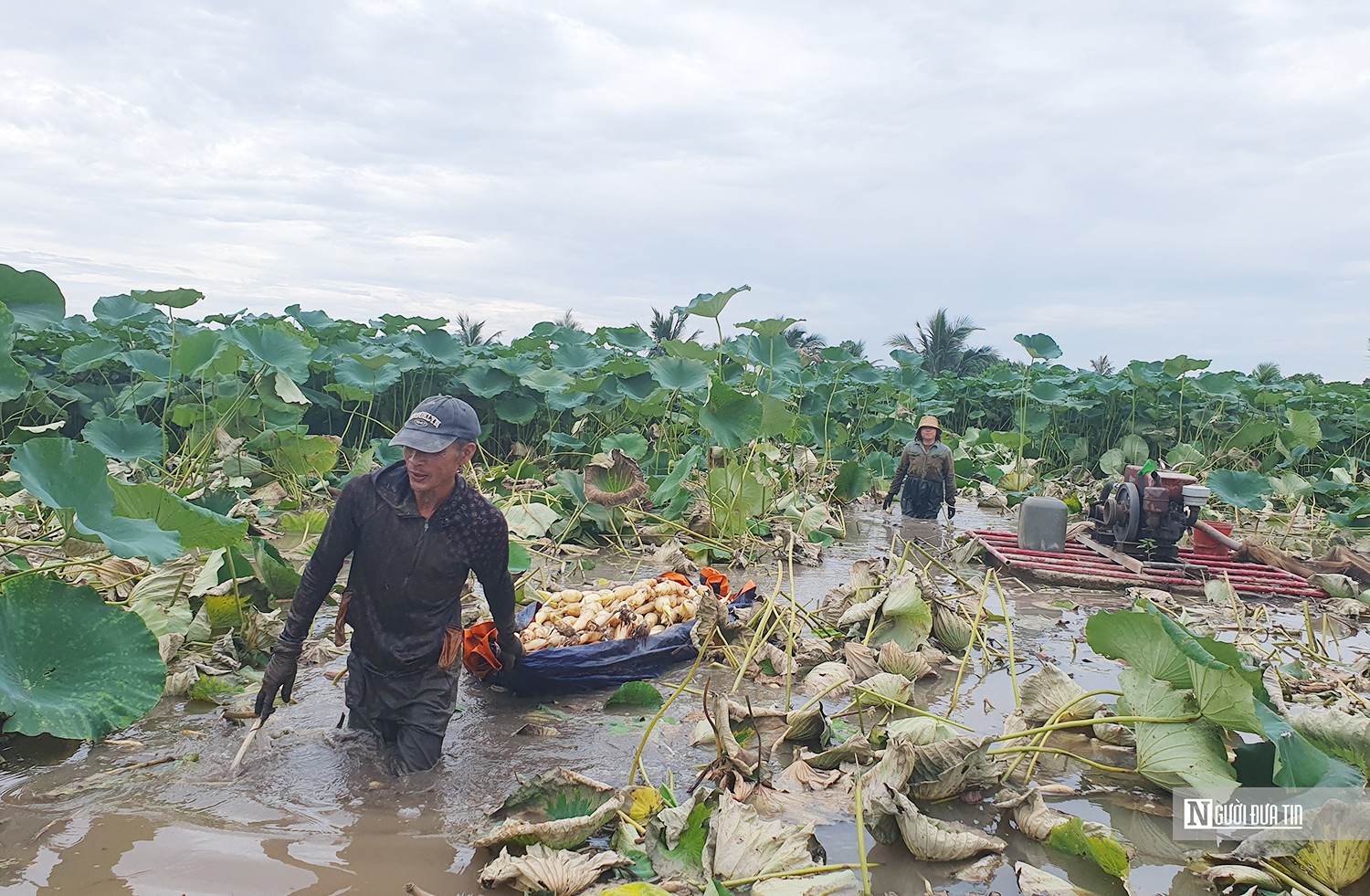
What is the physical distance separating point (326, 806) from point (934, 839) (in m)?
1.83

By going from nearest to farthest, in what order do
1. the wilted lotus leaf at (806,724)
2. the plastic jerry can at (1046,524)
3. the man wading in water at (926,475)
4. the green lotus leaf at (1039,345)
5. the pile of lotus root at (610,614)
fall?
the wilted lotus leaf at (806,724), the pile of lotus root at (610,614), the plastic jerry can at (1046,524), the man wading in water at (926,475), the green lotus leaf at (1039,345)

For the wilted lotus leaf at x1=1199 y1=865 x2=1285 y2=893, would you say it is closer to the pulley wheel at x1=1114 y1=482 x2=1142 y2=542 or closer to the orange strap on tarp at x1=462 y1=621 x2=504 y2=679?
the orange strap on tarp at x1=462 y1=621 x2=504 y2=679

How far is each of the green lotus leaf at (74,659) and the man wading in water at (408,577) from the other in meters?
0.39

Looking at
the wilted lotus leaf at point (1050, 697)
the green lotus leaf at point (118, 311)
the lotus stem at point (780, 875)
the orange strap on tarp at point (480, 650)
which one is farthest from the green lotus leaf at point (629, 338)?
the lotus stem at point (780, 875)

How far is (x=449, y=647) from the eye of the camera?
3.18 m

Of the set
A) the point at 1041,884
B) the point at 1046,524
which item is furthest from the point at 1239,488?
the point at 1041,884

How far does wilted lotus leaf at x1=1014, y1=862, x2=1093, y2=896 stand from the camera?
2357 mm

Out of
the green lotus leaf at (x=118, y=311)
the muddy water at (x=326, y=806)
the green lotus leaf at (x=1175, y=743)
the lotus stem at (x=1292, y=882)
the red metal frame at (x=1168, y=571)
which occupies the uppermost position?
the green lotus leaf at (x=118, y=311)

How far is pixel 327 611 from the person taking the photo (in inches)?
202

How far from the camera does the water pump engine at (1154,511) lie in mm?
6672

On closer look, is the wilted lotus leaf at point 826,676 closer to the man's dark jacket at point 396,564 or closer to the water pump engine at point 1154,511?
the man's dark jacket at point 396,564

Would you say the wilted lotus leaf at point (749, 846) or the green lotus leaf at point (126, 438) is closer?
the wilted lotus leaf at point (749, 846)

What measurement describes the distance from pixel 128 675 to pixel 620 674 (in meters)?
1.88

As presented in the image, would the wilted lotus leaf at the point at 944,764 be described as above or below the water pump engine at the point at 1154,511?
below
